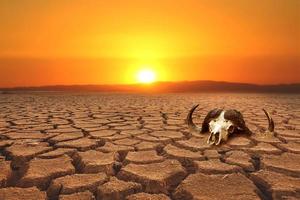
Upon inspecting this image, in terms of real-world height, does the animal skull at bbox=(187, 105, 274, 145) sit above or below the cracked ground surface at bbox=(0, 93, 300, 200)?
above

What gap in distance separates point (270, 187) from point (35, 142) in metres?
1.78

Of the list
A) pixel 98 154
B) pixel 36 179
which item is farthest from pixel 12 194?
pixel 98 154

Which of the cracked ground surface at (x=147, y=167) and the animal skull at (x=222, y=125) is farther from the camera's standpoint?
the animal skull at (x=222, y=125)

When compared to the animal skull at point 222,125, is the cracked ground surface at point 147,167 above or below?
below

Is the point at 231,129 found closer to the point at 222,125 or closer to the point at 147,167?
the point at 222,125

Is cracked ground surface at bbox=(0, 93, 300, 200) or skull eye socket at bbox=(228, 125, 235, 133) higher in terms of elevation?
skull eye socket at bbox=(228, 125, 235, 133)

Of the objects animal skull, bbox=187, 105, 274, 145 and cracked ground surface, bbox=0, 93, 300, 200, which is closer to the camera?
cracked ground surface, bbox=0, 93, 300, 200

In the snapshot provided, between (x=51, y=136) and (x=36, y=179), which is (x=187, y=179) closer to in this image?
(x=36, y=179)

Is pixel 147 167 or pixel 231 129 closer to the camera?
pixel 147 167

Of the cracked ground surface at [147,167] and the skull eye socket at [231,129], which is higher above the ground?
the skull eye socket at [231,129]

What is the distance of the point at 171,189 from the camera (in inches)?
58.7

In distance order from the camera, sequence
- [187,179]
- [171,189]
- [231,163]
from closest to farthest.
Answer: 1. [171,189]
2. [187,179]
3. [231,163]

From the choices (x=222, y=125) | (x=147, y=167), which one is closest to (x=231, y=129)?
(x=222, y=125)

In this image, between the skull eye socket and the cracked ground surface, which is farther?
the skull eye socket
